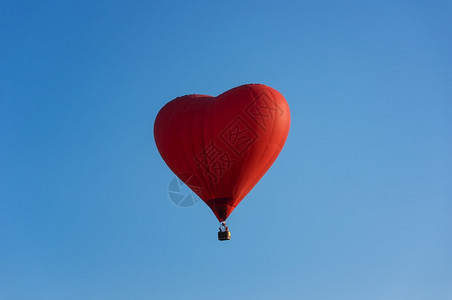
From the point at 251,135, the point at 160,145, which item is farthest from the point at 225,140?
the point at 160,145

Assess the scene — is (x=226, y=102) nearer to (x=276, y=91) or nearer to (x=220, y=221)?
(x=276, y=91)

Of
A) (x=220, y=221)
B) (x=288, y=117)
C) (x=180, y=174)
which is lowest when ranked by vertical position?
(x=220, y=221)

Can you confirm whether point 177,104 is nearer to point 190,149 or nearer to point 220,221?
point 190,149

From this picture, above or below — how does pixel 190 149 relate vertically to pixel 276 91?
below
